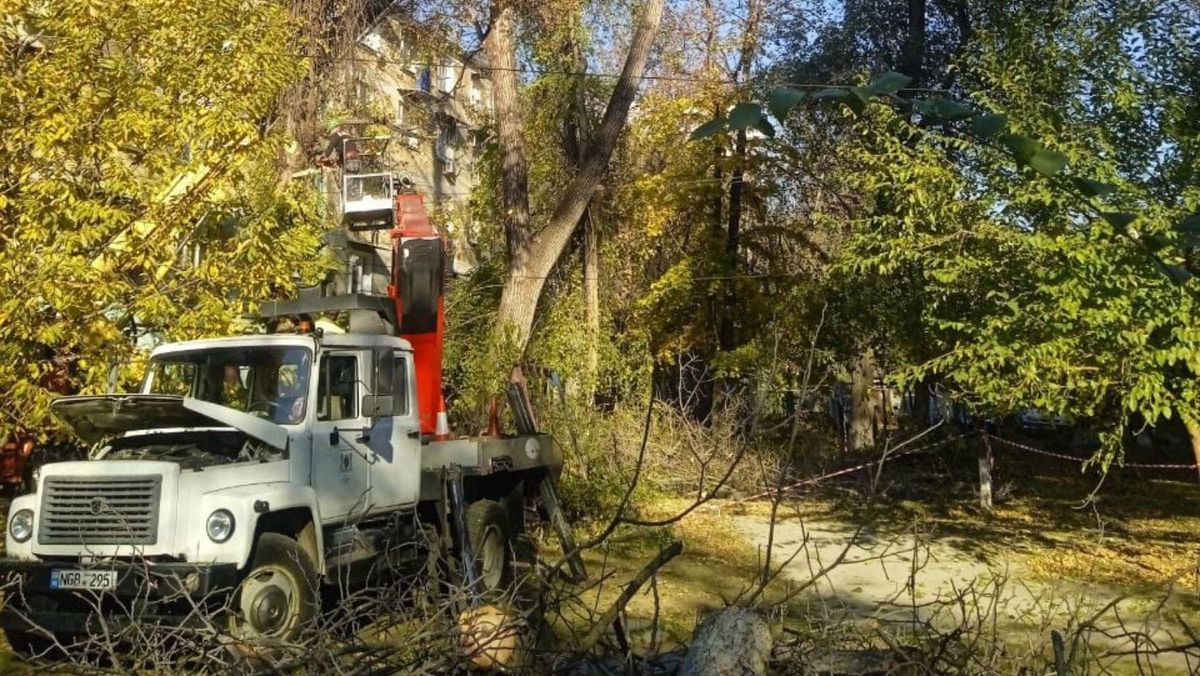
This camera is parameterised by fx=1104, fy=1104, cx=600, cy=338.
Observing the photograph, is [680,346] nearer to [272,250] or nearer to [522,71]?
[522,71]

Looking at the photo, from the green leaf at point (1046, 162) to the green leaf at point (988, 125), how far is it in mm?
72

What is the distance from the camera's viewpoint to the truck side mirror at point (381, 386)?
8727 mm

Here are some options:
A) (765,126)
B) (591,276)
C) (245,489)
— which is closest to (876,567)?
(245,489)

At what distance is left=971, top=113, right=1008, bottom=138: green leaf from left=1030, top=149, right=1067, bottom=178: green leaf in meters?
0.07

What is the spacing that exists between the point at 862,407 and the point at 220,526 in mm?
21323

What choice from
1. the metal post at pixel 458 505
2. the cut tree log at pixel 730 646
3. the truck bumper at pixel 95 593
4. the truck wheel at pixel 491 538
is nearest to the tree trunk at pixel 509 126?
the truck wheel at pixel 491 538

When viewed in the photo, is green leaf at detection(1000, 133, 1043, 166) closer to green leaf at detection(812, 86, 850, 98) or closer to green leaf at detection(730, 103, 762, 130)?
green leaf at detection(812, 86, 850, 98)

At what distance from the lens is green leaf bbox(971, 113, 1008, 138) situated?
5.80ft

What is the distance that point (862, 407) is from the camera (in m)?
26.8

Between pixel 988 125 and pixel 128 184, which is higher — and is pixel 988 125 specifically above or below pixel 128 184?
below

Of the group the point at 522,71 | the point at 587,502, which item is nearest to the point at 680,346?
the point at 522,71

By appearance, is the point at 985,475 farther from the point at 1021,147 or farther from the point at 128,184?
the point at 1021,147

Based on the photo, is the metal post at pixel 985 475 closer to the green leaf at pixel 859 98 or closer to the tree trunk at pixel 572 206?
the tree trunk at pixel 572 206

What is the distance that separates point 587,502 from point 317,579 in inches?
278
